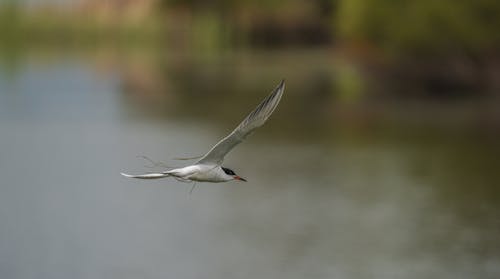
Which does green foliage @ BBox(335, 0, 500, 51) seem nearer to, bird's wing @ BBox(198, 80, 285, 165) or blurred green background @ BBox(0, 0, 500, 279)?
blurred green background @ BBox(0, 0, 500, 279)

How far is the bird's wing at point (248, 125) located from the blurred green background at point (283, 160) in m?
6.08

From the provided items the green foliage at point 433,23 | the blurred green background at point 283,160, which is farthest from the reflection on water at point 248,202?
the green foliage at point 433,23

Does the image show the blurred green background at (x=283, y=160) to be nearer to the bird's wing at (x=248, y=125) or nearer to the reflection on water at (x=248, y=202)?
the reflection on water at (x=248, y=202)

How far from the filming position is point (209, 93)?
112 ft

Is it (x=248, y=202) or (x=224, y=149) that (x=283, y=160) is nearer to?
(x=248, y=202)

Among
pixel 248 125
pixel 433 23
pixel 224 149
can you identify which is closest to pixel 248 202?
pixel 224 149

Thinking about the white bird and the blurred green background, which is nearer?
the white bird

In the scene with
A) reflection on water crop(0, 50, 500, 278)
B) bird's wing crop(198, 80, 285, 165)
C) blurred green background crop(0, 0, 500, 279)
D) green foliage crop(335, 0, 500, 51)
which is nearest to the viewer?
bird's wing crop(198, 80, 285, 165)

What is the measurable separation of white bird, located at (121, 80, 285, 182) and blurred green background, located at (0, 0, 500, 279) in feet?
19.9

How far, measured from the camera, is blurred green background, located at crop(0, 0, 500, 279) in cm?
1427

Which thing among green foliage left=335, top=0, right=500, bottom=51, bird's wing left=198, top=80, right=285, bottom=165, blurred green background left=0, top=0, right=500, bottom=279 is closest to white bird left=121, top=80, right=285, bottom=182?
bird's wing left=198, top=80, right=285, bottom=165

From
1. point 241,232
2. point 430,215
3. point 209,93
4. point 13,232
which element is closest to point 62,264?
point 13,232

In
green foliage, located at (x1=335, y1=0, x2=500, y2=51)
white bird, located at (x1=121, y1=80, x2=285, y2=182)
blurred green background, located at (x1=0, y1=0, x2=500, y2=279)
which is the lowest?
blurred green background, located at (x1=0, y1=0, x2=500, y2=279)

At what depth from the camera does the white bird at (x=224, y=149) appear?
22.3ft
